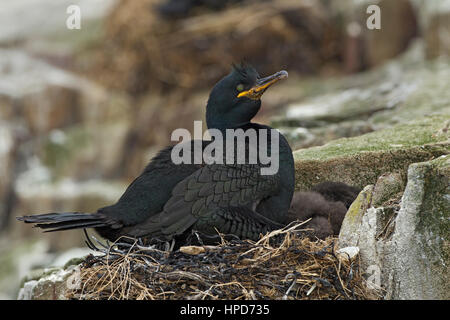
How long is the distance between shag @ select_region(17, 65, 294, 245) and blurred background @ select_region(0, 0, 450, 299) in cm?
572

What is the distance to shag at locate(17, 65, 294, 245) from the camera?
4059mm

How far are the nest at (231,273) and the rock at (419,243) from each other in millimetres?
146

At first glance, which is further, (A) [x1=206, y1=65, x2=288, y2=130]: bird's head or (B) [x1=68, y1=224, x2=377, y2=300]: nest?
(A) [x1=206, y1=65, x2=288, y2=130]: bird's head

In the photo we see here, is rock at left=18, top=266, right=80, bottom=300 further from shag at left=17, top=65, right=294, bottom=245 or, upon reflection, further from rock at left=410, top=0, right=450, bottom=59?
rock at left=410, top=0, right=450, bottom=59

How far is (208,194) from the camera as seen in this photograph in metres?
4.12

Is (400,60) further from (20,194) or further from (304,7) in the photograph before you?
(20,194)

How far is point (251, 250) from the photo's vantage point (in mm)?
3697

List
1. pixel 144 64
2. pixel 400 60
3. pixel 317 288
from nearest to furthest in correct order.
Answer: pixel 317 288, pixel 400 60, pixel 144 64

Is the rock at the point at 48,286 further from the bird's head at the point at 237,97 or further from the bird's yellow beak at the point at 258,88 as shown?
the bird's yellow beak at the point at 258,88

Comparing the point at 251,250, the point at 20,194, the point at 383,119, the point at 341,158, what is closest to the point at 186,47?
the point at 20,194

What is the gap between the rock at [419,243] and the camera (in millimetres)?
3434

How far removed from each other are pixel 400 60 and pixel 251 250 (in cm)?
726

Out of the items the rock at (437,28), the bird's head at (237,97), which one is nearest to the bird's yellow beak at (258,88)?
the bird's head at (237,97)

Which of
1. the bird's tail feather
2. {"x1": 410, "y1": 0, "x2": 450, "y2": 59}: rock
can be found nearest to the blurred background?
{"x1": 410, "y1": 0, "x2": 450, "y2": 59}: rock
